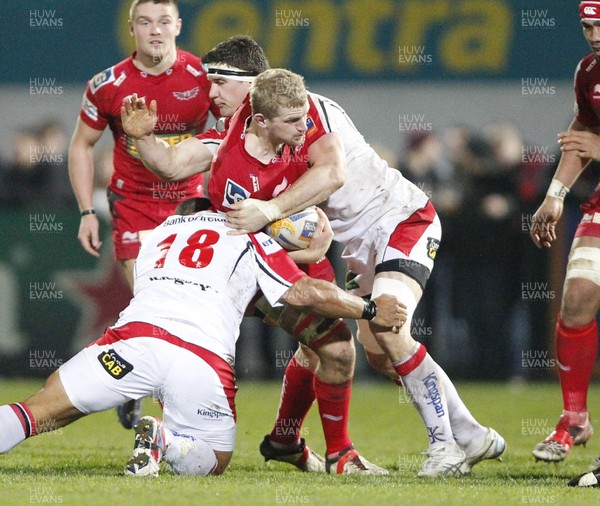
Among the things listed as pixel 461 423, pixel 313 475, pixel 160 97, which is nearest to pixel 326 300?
pixel 313 475

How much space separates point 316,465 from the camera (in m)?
7.16

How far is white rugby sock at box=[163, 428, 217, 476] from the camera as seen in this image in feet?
19.2

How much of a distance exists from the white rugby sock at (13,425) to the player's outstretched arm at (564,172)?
10.9 feet

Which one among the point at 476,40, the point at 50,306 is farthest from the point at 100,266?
the point at 476,40

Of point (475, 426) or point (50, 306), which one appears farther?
point (50, 306)

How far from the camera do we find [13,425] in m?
5.82

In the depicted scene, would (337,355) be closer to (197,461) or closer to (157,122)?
(197,461)

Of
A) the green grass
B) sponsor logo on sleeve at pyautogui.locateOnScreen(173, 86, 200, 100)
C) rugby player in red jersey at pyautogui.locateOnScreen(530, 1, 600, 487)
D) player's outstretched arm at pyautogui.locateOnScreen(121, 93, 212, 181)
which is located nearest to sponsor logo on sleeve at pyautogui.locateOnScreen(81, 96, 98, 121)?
sponsor logo on sleeve at pyautogui.locateOnScreen(173, 86, 200, 100)

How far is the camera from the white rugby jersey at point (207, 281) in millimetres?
5996

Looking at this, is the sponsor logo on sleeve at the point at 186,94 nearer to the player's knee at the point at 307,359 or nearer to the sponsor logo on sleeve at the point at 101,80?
the sponsor logo on sleeve at the point at 101,80

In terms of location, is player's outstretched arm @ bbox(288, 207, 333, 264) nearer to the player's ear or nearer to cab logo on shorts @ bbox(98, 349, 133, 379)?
the player's ear

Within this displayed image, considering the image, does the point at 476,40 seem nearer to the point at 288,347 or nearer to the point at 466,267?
the point at 466,267

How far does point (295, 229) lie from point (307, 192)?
0.77 ft

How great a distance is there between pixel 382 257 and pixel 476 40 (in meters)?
11.0
